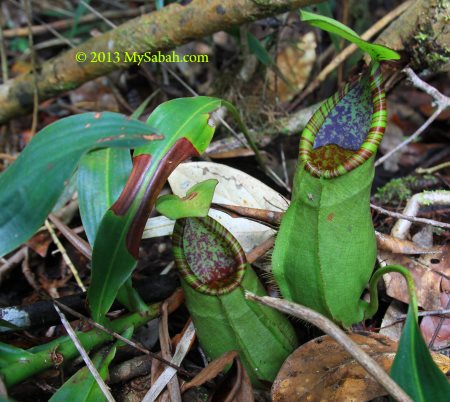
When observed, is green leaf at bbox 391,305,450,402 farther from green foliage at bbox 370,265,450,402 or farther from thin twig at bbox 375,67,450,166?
thin twig at bbox 375,67,450,166

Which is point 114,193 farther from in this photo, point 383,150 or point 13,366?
point 383,150

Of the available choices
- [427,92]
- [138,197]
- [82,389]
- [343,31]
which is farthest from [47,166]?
[427,92]

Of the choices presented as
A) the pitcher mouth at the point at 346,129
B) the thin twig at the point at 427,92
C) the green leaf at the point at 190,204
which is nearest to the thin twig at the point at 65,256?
the green leaf at the point at 190,204

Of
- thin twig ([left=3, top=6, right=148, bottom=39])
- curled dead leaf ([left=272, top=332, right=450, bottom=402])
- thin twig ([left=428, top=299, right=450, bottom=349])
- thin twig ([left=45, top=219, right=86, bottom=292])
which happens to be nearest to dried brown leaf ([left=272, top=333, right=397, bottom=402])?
curled dead leaf ([left=272, top=332, right=450, bottom=402])

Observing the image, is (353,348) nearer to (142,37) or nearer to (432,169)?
(432,169)

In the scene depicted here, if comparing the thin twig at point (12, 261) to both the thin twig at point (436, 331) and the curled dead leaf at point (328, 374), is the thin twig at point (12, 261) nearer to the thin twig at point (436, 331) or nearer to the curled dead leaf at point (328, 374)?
the curled dead leaf at point (328, 374)

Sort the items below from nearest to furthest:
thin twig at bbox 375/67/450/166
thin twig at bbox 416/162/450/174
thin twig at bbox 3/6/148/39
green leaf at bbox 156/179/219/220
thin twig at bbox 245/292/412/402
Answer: thin twig at bbox 245/292/412/402 < green leaf at bbox 156/179/219/220 < thin twig at bbox 375/67/450/166 < thin twig at bbox 416/162/450/174 < thin twig at bbox 3/6/148/39
